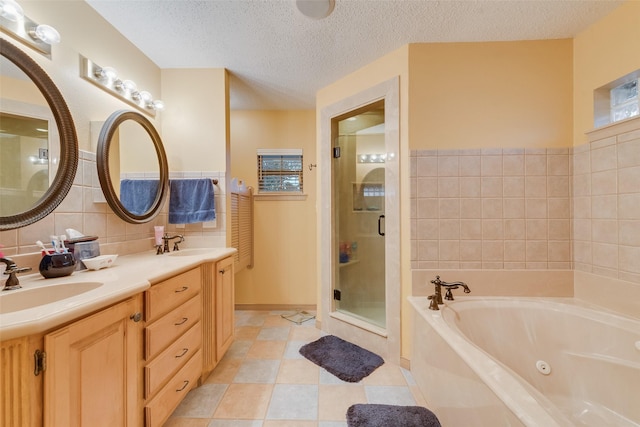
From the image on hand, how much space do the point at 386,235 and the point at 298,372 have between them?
3.87 ft

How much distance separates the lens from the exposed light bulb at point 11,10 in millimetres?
1030

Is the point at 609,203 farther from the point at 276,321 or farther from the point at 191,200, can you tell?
the point at 191,200

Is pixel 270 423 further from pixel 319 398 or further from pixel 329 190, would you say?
pixel 329 190

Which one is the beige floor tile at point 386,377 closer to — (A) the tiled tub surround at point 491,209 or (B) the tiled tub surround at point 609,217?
(A) the tiled tub surround at point 491,209

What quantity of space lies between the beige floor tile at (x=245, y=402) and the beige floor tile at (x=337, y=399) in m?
0.33

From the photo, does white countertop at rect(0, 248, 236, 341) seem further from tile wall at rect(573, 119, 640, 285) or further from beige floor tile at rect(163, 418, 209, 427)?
tile wall at rect(573, 119, 640, 285)

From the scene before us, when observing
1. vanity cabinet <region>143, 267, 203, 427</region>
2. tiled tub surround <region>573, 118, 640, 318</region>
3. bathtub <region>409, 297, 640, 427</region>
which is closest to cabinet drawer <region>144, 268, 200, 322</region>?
vanity cabinet <region>143, 267, 203, 427</region>

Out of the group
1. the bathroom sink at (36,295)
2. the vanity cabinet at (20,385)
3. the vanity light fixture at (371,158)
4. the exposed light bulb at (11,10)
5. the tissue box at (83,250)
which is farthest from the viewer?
the vanity light fixture at (371,158)

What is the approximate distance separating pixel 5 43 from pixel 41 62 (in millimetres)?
174

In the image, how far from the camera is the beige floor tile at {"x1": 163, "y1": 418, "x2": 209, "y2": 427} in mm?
1307

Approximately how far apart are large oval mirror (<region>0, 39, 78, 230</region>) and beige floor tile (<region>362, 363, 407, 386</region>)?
80.1 inches

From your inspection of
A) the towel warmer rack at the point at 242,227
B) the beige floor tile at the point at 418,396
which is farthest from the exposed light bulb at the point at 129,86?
the beige floor tile at the point at 418,396

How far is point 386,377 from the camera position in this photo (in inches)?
65.9

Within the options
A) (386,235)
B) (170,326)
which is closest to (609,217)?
(386,235)
